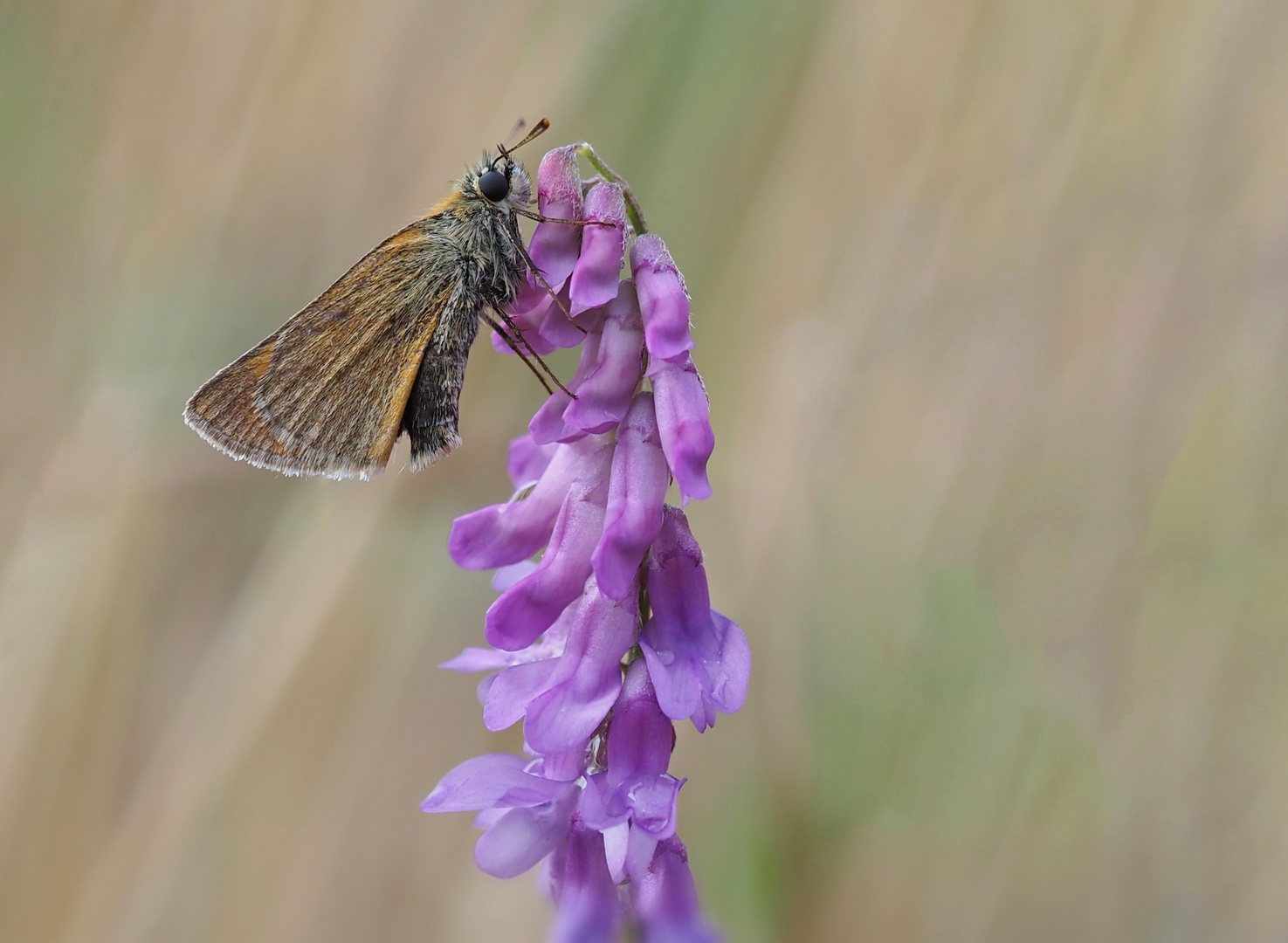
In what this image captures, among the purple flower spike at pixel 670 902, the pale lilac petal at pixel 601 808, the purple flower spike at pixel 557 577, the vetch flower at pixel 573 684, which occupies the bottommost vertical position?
the purple flower spike at pixel 670 902

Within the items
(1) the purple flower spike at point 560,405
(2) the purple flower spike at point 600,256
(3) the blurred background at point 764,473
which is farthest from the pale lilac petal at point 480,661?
(3) the blurred background at point 764,473

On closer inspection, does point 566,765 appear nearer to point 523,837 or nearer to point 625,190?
point 523,837

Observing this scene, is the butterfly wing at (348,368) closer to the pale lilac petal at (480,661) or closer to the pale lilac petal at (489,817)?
the pale lilac petal at (480,661)

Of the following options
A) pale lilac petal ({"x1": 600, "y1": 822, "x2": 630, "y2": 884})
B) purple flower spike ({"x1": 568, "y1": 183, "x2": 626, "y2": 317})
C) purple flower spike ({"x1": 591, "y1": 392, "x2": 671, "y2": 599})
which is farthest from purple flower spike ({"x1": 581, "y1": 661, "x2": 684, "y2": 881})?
purple flower spike ({"x1": 568, "y1": 183, "x2": 626, "y2": 317})

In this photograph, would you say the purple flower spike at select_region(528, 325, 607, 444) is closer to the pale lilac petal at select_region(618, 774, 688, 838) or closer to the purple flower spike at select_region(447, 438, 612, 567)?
the purple flower spike at select_region(447, 438, 612, 567)

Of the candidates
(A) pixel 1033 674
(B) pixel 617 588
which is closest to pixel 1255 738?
(A) pixel 1033 674

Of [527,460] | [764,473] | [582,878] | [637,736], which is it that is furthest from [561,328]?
[764,473]
